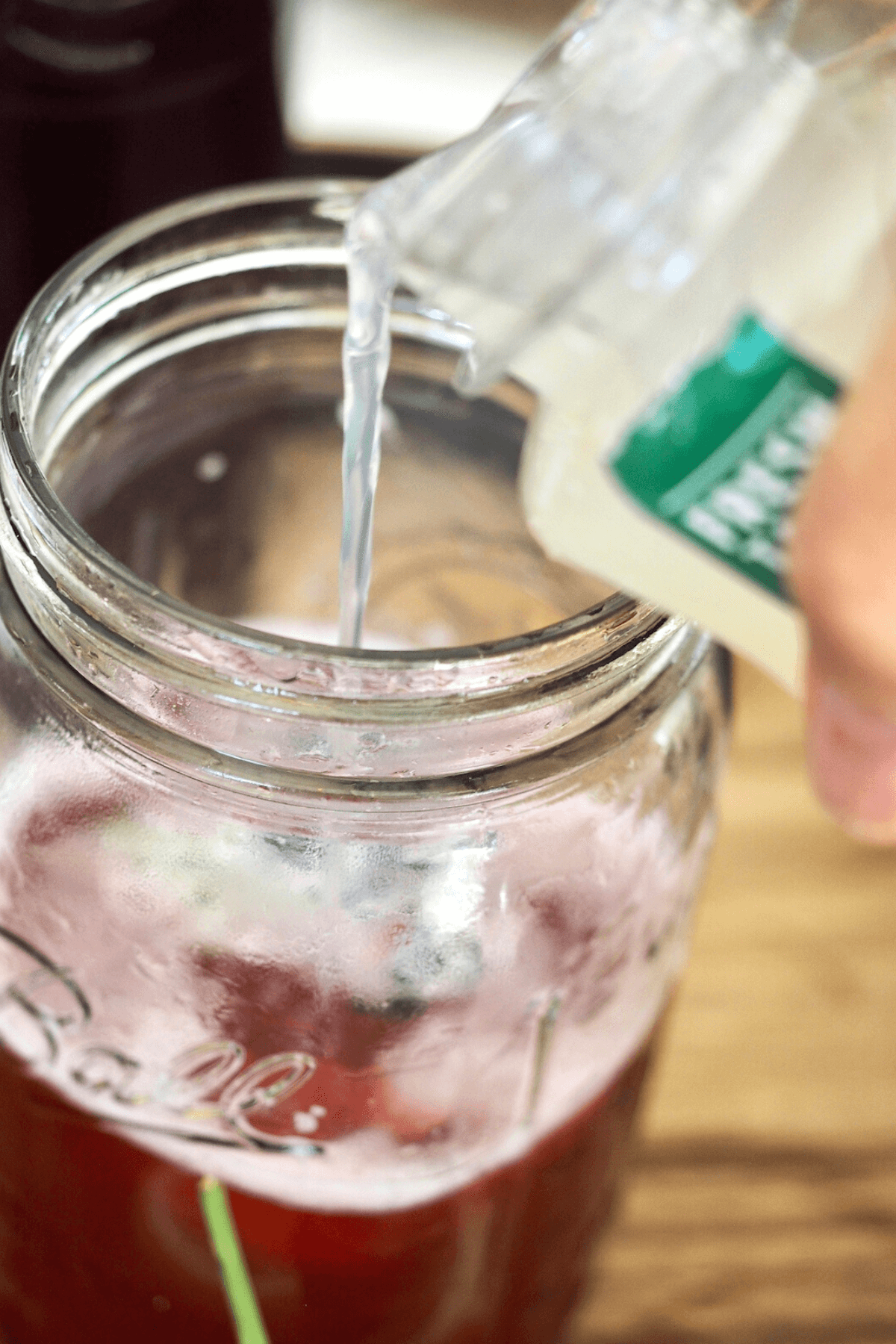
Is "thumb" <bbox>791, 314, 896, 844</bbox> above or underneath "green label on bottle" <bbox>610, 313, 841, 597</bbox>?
underneath

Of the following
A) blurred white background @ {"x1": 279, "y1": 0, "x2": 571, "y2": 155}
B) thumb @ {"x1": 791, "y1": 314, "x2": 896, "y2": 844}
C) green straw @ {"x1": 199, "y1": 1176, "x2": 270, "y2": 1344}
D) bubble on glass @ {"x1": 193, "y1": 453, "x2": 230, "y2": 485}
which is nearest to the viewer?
thumb @ {"x1": 791, "y1": 314, "x2": 896, "y2": 844}

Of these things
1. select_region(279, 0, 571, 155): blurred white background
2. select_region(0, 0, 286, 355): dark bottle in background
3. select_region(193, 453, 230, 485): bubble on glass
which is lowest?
select_region(193, 453, 230, 485): bubble on glass

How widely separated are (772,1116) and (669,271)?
54 centimetres

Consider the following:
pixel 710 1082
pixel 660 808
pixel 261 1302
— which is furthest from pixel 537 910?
pixel 710 1082

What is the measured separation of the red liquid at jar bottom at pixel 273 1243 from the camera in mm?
571

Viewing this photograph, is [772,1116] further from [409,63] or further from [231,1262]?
[409,63]

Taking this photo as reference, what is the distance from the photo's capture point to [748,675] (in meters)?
0.94

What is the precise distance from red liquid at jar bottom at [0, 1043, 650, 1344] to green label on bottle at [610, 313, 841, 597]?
298 mm

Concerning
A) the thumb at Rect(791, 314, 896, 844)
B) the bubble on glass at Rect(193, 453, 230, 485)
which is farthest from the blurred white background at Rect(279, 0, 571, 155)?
the thumb at Rect(791, 314, 896, 844)

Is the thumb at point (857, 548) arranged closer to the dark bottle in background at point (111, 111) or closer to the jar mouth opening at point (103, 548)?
the jar mouth opening at point (103, 548)

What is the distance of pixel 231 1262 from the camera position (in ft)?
1.90

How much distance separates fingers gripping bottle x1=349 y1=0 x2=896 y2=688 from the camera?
0.38m

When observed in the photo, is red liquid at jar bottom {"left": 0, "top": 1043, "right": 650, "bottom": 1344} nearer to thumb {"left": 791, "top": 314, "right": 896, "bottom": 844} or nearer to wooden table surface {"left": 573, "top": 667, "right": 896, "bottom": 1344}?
wooden table surface {"left": 573, "top": 667, "right": 896, "bottom": 1344}

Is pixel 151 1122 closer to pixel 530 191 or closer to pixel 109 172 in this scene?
pixel 530 191
